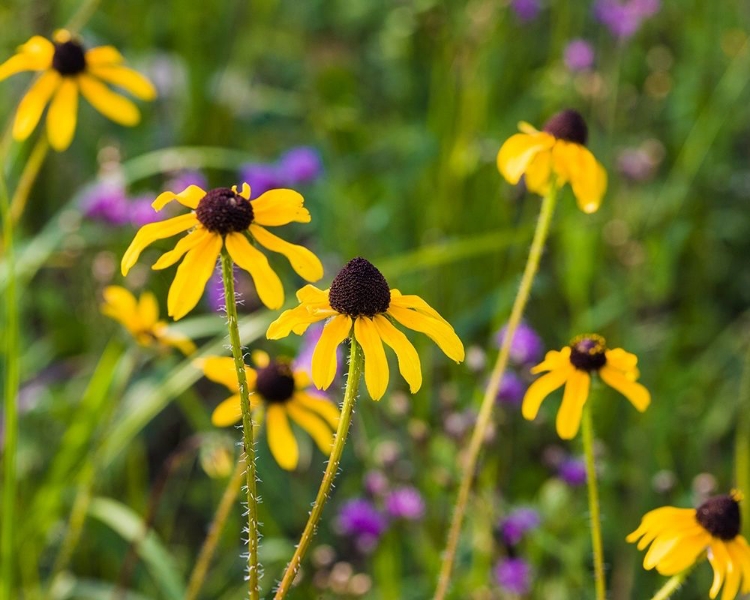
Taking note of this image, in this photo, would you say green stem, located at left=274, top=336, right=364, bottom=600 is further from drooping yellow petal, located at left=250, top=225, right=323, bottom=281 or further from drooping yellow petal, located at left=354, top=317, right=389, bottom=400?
drooping yellow petal, located at left=250, top=225, right=323, bottom=281

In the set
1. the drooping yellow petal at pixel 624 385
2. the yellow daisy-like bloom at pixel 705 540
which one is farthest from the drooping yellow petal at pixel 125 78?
the yellow daisy-like bloom at pixel 705 540

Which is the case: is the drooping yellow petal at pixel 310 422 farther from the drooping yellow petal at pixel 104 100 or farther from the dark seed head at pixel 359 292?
the drooping yellow petal at pixel 104 100

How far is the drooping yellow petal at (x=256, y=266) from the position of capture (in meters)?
1.12

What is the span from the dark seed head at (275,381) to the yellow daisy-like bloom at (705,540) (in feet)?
1.87

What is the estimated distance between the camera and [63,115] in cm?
183

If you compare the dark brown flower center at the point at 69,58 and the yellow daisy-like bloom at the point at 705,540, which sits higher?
the dark brown flower center at the point at 69,58

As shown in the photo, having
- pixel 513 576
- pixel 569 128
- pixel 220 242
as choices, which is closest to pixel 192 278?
pixel 220 242

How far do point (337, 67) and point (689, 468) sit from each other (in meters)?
2.17

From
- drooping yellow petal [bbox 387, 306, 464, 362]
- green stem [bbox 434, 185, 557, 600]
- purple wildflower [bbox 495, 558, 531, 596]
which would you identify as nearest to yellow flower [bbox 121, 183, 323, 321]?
drooping yellow petal [bbox 387, 306, 464, 362]

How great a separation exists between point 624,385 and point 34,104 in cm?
120

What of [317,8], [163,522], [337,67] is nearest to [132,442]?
[163,522]

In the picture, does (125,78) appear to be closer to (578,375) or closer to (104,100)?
(104,100)

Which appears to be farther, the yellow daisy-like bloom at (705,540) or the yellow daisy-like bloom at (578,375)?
the yellow daisy-like bloom at (578,375)

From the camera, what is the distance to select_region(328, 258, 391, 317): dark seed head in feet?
3.56
